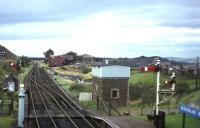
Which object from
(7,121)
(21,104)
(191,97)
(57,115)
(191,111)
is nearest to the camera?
(191,111)

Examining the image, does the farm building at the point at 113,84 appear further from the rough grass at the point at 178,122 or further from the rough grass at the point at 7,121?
the rough grass at the point at 7,121

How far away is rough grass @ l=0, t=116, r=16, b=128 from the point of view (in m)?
28.3

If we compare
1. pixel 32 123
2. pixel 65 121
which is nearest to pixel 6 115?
pixel 32 123

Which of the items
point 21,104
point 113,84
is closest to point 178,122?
point 21,104

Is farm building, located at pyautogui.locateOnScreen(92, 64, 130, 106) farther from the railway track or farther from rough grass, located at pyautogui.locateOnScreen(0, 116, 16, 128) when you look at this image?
rough grass, located at pyautogui.locateOnScreen(0, 116, 16, 128)

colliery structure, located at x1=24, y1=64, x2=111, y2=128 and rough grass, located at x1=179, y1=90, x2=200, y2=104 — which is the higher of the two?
rough grass, located at x1=179, y1=90, x2=200, y2=104

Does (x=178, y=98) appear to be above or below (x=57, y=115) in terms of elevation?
above

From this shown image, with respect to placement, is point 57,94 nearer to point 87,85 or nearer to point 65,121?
point 87,85

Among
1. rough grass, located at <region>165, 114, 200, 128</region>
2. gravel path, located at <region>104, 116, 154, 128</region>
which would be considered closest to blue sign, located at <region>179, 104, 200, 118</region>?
rough grass, located at <region>165, 114, 200, 128</region>

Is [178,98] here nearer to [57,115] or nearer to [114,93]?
[114,93]

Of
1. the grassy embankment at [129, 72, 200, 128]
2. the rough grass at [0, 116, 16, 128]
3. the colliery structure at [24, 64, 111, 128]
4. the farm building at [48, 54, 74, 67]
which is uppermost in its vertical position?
the farm building at [48, 54, 74, 67]

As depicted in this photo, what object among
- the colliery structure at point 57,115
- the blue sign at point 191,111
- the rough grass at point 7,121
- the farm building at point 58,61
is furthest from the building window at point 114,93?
the farm building at point 58,61

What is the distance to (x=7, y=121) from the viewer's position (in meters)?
29.9

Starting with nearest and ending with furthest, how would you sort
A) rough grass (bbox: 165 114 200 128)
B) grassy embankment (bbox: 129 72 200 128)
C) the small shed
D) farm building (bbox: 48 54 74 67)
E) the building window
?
rough grass (bbox: 165 114 200 128), grassy embankment (bbox: 129 72 200 128), the small shed, the building window, farm building (bbox: 48 54 74 67)
